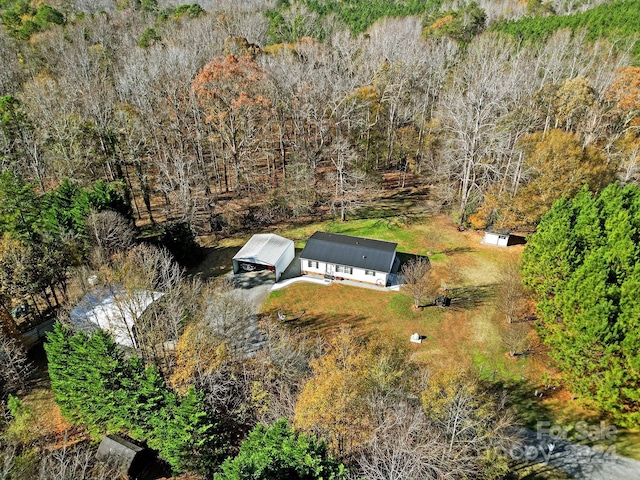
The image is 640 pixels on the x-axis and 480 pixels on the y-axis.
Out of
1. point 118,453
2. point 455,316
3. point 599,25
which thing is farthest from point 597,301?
point 599,25

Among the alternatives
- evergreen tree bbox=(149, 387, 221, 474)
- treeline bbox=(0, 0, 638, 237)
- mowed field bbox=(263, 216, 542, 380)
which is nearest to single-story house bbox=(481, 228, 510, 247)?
mowed field bbox=(263, 216, 542, 380)

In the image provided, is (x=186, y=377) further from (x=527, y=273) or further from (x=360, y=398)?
(x=527, y=273)

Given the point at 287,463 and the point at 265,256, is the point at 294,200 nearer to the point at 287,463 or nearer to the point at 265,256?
the point at 265,256

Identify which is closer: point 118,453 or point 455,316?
point 118,453

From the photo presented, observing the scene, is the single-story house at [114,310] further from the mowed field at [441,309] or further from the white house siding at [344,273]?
the white house siding at [344,273]

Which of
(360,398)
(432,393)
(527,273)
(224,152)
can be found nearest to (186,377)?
(360,398)

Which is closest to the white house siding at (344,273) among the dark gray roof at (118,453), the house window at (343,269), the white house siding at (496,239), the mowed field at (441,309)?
the house window at (343,269)
